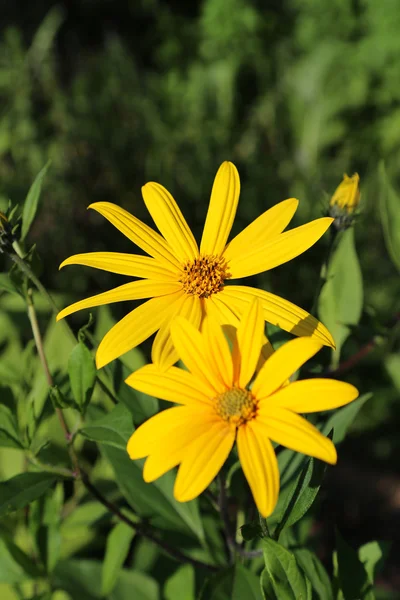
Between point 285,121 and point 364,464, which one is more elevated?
point 285,121

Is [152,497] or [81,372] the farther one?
[152,497]

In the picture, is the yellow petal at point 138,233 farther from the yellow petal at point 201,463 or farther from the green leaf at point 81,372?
the yellow petal at point 201,463

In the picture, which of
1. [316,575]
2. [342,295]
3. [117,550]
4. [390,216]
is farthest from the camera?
[390,216]

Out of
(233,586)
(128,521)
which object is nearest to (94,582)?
(128,521)

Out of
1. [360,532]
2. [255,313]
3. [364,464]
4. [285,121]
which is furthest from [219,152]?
[255,313]

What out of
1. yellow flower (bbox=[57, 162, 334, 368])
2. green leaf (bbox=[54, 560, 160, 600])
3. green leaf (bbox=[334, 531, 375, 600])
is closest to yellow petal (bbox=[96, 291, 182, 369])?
yellow flower (bbox=[57, 162, 334, 368])

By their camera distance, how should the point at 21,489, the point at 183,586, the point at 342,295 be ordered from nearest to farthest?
the point at 21,489, the point at 183,586, the point at 342,295

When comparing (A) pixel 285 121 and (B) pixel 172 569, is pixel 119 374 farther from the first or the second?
(A) pixel 285 121

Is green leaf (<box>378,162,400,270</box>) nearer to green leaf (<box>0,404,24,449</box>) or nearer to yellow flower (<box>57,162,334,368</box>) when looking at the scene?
yellow flower (<box>57,162,334,368</box>)

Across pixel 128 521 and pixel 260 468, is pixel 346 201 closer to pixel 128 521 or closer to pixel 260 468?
pixel 260 468
